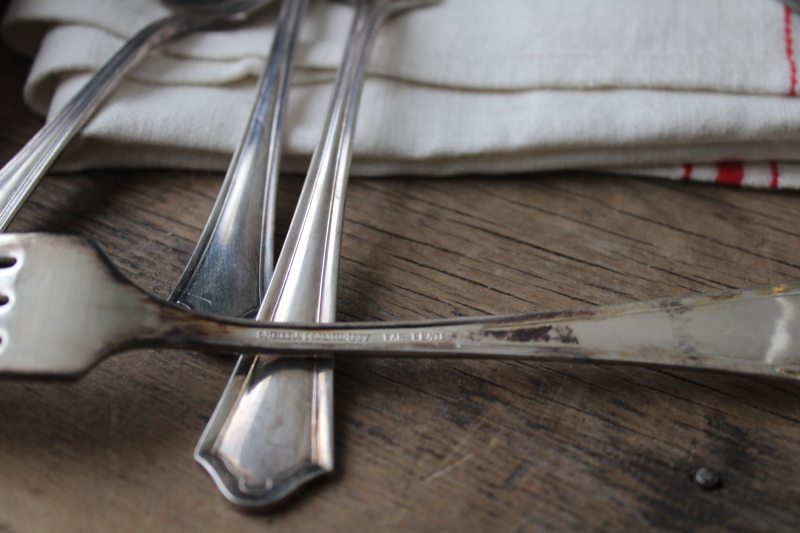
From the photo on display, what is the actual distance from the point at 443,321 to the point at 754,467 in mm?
250

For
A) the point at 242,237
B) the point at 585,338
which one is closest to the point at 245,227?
the point at 242,237

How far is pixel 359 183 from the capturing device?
66 cm

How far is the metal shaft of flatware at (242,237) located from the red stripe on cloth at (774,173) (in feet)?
1.82

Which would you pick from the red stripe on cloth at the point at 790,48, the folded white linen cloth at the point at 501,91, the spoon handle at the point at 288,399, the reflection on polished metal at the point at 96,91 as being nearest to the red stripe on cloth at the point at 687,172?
the folded white linen cloth at the point at 501,91

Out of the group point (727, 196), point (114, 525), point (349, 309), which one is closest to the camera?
point (114, 525)

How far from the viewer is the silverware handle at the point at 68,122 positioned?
1.81ft

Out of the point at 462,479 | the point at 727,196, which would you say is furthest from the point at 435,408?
the point at 727,196

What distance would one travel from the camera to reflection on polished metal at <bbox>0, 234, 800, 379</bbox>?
386 mm

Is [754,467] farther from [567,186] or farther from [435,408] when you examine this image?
[567,186]

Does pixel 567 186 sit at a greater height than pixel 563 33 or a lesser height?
lesser

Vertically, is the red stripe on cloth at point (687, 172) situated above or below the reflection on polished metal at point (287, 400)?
above

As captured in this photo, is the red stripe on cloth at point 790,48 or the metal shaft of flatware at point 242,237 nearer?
the metal shaft of flatware at point 242,237

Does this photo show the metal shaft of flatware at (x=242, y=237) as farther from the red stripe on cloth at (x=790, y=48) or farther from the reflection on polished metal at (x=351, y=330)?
the red stripe on cloth at (x=790, y=48)

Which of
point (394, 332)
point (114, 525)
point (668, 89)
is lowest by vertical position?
point (114, 525)
